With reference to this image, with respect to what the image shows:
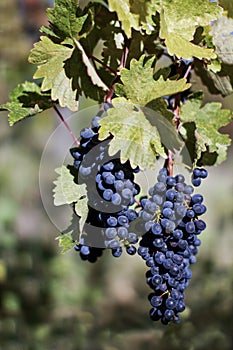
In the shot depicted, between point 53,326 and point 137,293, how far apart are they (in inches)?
25.1

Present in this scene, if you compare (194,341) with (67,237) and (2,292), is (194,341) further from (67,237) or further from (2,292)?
(67,237)

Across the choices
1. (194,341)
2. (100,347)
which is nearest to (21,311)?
(100,347)

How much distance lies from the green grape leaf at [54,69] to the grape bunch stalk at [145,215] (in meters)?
0.05

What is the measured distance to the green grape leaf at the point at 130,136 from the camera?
0.60 metres

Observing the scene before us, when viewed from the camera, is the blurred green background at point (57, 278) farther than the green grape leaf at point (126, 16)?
Yes

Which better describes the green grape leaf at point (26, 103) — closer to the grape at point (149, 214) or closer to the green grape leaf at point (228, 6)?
the grape at point (149, 214)

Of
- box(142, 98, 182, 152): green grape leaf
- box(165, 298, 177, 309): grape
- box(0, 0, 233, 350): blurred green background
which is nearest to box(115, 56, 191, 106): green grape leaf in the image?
box(142, 98, 182, 152): green grape leaf

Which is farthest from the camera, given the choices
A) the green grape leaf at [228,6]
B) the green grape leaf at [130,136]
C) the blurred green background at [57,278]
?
the blurred green background at [57,278]

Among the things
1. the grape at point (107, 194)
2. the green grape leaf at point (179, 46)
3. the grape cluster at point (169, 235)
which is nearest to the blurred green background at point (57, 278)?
the grape cluster at point (169, 235)

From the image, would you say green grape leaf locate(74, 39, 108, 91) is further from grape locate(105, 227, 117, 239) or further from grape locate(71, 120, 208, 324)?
grape locate(105, 227, 117, 239)

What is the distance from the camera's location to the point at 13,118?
0.68 meters

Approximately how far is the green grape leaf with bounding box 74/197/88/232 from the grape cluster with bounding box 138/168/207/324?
0.07 meters

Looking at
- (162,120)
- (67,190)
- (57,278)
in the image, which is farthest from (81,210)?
(57,278)

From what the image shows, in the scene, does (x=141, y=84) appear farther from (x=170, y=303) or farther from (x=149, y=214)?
(x=170, y=303)
